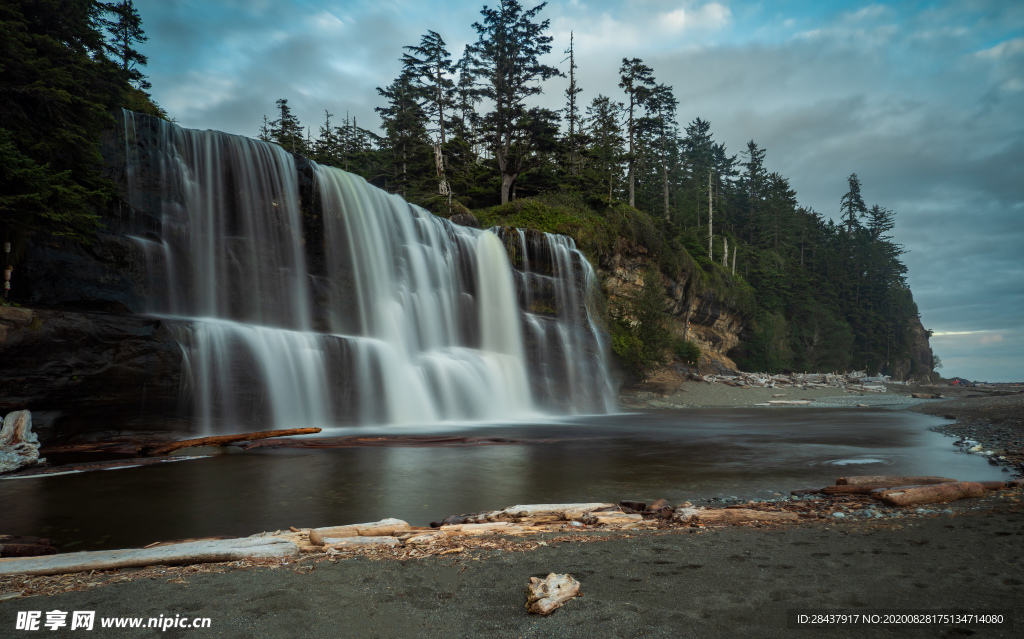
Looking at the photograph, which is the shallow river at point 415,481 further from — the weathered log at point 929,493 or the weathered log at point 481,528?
the weathered log at point 929,493

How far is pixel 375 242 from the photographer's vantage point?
21125 millimetres

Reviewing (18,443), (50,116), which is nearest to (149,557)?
(18,443)

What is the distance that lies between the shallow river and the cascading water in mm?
4201

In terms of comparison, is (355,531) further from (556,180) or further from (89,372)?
(556,180)

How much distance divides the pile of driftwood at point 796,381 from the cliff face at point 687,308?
211 cm

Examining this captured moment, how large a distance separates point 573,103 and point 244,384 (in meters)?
38.3

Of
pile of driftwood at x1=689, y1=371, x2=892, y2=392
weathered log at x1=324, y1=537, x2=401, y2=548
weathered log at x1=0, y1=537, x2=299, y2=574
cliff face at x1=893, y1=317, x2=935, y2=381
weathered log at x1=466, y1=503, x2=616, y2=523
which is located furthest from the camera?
cliff face at x1=893, y1=317, x2=935, y2=381

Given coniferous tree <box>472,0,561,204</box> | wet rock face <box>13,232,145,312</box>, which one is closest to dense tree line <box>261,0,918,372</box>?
coniferous tree <box>472,0,561,204</box>

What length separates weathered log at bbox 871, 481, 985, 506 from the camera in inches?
218

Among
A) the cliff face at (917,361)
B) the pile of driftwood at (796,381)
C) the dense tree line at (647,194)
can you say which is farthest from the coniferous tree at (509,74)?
the cliff face at (917,361)

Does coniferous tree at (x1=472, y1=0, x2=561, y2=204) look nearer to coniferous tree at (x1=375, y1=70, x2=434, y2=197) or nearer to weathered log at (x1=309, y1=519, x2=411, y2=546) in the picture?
coniferous tree at (x1=375, y1=70, x2=434, y2=197)

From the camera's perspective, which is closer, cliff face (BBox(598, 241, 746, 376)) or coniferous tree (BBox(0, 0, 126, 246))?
coniferous tree (BBox(0, 0, 126, 246))

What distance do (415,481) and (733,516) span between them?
4.98 metres

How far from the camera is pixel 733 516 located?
5.04 metres
